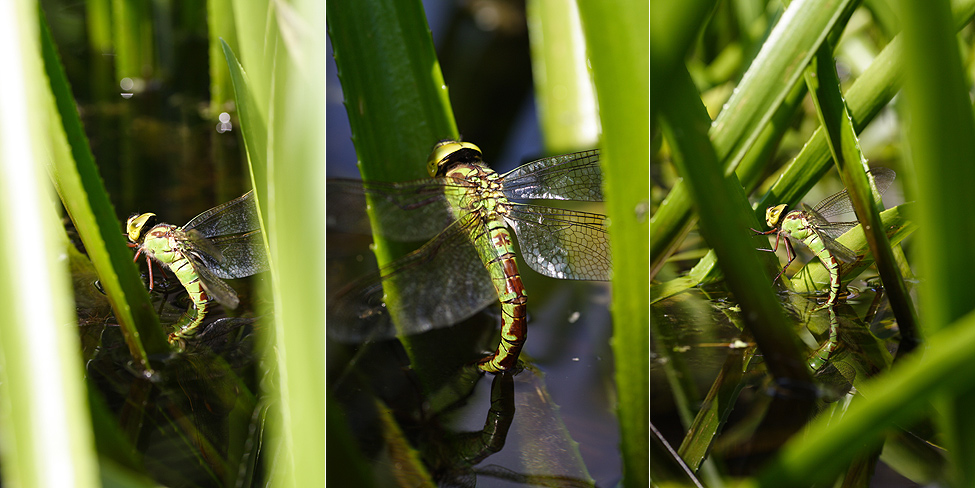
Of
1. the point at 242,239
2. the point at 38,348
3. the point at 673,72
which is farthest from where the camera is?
the point at 242,239

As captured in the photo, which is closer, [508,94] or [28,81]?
[28,81]

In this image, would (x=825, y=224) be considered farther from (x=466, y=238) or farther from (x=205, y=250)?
(x=205, y=250)

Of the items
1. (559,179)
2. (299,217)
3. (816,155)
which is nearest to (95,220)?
(299,217)

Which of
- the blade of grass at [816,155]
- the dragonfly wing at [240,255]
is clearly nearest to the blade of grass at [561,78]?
the blade of grass at [816,155]

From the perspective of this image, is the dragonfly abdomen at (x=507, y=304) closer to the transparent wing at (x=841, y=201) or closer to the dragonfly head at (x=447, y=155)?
the dragonfly head at (x=447, y=155)

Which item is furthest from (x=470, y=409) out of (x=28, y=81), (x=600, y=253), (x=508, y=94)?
(x=28, y=81)

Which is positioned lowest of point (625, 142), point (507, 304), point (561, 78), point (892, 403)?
point (892, 403)

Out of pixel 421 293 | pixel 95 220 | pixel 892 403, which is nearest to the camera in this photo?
pixel 892 403

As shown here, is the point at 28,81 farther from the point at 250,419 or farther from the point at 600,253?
the point at 600,253
